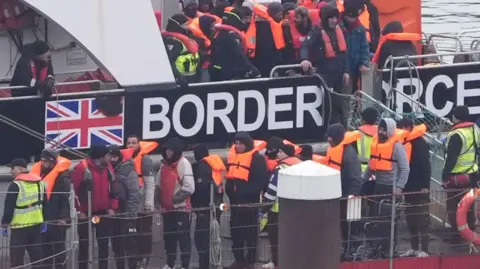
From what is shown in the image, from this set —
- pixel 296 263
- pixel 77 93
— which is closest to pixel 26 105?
pixel 77 93

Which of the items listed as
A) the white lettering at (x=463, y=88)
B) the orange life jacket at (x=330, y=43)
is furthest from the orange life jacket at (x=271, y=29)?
the white lettering at (x=463, y=88)

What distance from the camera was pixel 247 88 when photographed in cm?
1250

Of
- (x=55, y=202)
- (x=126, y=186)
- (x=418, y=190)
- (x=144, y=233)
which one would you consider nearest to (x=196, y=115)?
(x=126, y=186)

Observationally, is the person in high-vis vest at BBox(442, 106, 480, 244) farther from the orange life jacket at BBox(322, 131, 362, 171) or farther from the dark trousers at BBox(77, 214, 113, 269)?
the dark trousers at BBox(77, 214, 113, 269)

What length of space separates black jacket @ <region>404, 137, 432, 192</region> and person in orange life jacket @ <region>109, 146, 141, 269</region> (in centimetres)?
230

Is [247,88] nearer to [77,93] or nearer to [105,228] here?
[77,93]

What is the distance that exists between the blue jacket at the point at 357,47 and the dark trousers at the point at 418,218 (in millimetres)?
2076

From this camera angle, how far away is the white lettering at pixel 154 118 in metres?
12.2

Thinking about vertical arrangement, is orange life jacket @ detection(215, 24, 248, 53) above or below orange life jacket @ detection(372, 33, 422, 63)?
above

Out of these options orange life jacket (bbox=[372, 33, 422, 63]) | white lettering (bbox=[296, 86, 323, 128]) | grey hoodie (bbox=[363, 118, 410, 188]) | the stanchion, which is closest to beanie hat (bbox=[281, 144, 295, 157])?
grey hoodie (bbox=[363, 118, 410, 188])

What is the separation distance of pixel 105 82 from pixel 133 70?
94 centimetres

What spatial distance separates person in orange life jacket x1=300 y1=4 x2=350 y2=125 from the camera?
12508 mm

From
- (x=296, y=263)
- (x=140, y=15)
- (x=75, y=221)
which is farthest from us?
(x=140, y=15)

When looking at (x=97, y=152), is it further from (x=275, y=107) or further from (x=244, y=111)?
(x=275, y=107)
